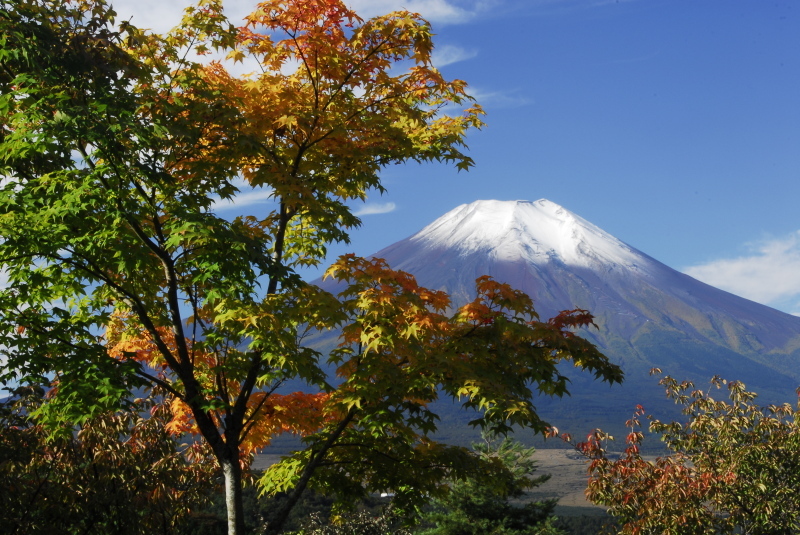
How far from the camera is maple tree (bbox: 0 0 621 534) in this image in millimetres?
8273

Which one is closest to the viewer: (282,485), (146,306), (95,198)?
(95,198)

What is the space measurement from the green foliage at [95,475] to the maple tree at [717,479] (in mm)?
7772

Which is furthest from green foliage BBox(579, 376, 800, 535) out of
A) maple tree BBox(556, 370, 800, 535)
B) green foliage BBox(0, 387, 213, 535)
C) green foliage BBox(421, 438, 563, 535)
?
green foliage BBox(421, 438, 563, 535)

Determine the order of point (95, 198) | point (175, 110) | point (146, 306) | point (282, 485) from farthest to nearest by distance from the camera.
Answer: point (282, 485) < point (146, 306) < point (175, 110) < point (95, 198)

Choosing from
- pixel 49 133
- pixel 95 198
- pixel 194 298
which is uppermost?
pixel 49 133

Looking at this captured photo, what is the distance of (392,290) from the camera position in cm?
908

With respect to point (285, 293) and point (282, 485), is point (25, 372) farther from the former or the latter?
point (282, 485)

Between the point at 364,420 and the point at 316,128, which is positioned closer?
the point at 364,420

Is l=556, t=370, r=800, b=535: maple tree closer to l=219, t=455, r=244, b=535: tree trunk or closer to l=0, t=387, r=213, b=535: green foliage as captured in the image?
l=219, t=455, r=244, b=535: tree trunk

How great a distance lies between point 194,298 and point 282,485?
3091 millimetres

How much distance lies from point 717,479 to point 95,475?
10467 millimetres

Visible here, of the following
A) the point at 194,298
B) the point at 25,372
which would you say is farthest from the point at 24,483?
the point at 194,298

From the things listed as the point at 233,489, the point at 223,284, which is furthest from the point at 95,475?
the point at 223,284

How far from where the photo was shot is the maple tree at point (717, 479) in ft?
43.1
